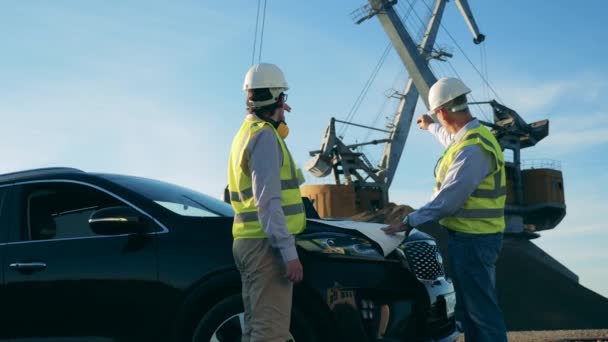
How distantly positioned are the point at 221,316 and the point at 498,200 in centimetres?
200

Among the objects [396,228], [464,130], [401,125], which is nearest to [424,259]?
[396,228]

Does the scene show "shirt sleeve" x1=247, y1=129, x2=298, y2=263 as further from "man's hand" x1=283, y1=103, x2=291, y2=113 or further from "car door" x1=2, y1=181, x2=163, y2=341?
"car door" x1=2, y1=181, x2=163, y2=341

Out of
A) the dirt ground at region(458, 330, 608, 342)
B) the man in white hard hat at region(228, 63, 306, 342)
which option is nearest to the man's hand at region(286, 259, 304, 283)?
the man in white hard hat at region(228, 63, 306, 342)

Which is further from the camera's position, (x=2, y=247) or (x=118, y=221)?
(x=2, y=247)

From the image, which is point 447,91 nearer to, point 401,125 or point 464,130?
point 464,130

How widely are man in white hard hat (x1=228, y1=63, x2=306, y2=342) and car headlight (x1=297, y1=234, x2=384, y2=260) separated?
36 cm

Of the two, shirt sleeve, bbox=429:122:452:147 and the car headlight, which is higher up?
shirt sleeve, bbox=429:122:452:147

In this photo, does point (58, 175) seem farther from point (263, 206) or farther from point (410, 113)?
point (410, 113)

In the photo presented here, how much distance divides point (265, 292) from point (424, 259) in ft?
4.45

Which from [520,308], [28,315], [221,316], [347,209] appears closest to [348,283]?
[221,316]

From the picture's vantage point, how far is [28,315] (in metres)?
4.48

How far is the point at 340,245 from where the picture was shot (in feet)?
13.5

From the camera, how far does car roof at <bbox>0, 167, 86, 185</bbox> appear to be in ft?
15.8

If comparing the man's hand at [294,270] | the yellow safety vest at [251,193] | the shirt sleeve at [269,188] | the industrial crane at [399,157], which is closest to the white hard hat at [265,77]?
the yellow safety vest at [251,193]
